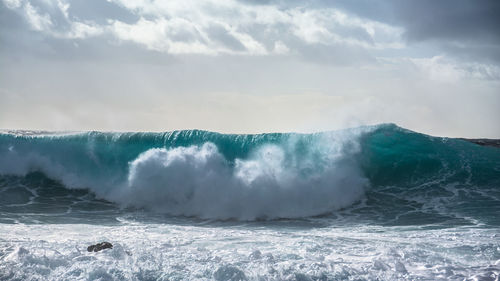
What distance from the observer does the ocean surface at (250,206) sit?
6820 mm

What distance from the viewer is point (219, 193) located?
13188 millimetres

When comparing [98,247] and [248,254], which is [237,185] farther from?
[98,247]

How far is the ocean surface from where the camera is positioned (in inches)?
269

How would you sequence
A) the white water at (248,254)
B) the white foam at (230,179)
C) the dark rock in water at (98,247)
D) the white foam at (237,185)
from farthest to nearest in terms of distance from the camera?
the white foam at (230,179)
the white foam at (237,185)
the dark rock in water at (98,247)
the white water at (248,254)

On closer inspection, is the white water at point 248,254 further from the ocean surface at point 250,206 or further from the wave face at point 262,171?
the wave face at point 262,171

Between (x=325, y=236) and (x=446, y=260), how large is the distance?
2494 millimetres

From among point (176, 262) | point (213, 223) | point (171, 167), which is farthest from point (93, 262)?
point (171, 167)

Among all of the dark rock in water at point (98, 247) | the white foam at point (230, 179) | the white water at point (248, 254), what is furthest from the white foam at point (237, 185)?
the dark rock in water at point (98, 247)

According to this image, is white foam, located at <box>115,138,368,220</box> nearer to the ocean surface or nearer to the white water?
the ocean surface

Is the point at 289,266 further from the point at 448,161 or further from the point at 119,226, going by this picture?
the point at 448,161

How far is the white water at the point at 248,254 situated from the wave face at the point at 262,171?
2717 millimetres

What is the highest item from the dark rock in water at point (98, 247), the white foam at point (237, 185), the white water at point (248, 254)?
the white foam at point (237, 185)

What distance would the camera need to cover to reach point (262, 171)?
555 inches

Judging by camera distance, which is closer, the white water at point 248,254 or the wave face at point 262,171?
the white water at point 248,254
